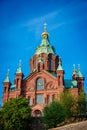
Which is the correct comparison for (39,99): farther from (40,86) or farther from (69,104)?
(69,104)

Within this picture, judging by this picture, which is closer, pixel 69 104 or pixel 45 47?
pixel 69 104

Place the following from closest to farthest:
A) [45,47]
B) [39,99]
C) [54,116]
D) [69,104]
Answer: [54,116] < [69,104] < [39,99] < [45,47]

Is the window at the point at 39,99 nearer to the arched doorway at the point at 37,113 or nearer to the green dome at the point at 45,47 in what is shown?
the arched doorway at the point at 37,113

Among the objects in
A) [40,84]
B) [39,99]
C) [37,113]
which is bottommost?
[37,113]

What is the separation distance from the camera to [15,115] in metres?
37.7

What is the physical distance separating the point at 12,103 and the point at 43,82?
15637mm

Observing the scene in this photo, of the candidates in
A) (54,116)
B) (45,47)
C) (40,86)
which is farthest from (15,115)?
(45,47)

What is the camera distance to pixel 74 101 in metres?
47.0

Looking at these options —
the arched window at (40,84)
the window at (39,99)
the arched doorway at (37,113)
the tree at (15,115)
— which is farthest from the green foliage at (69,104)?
the tree at (15,115)

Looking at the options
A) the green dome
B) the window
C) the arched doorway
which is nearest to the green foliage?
the arched doorway

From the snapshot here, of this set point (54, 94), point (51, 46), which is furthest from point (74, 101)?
point (51, 46)

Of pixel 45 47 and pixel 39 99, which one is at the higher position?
pixel 45 47

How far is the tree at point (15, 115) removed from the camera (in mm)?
36781

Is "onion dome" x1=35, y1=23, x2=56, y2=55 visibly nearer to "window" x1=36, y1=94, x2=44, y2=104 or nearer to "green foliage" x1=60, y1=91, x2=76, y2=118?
"window" x1=36, y1=94, x2=44, y2=104
